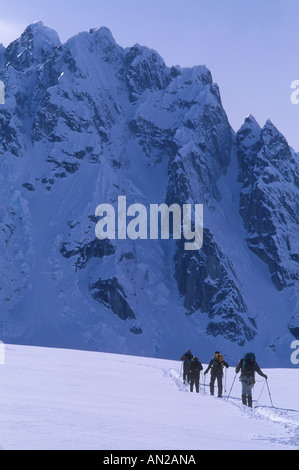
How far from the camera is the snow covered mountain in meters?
150

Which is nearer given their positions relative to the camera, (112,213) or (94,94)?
(112,213)

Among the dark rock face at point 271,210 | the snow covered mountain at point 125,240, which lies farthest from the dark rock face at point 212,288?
the dark rock face at point 271,210

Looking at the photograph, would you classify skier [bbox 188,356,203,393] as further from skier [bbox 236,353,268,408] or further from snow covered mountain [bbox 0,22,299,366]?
snow covered mountain [bbox 0,22,299,366]

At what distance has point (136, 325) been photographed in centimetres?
15238

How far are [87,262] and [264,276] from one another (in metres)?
55.9

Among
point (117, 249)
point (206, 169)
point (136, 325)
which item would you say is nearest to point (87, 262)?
point (117, 249)

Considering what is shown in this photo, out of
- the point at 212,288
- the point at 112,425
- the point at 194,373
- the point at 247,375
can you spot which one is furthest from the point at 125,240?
the point at 112,425

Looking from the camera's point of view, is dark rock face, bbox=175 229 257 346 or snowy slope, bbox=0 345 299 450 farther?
dark rock face, bbox=175 229 257 346

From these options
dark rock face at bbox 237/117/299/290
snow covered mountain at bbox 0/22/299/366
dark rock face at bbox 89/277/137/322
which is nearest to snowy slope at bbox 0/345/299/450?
snow covered mountain at bbox 0/22/299/366

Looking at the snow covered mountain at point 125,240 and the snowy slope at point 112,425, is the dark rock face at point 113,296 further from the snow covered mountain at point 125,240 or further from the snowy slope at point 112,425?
the snowy slope at point 112,425

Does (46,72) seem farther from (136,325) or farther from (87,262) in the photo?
(136,325)

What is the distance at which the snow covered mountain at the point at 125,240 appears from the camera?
492 ft

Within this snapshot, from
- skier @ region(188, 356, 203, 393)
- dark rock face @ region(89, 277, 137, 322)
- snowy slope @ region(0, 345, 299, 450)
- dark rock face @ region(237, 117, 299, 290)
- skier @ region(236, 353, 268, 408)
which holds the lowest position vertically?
snowy slope @ region(0, 345, 299, 450)

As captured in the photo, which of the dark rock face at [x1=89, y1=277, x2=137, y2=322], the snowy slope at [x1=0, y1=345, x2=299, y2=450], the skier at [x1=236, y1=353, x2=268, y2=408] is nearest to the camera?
the snowy slope at [x1=0, y1=345, x2=299, y2=450]
